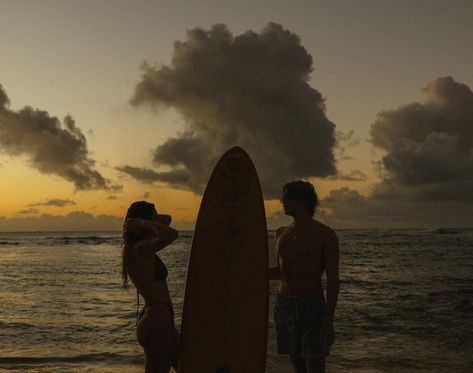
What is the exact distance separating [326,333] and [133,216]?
1.49m

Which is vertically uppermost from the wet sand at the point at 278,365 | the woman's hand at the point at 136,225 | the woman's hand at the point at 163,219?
the woman's hand at the point at 163,219

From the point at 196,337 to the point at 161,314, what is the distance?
2.55 feet

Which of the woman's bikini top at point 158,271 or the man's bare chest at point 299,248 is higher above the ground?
the man's bare chest at point 299,248

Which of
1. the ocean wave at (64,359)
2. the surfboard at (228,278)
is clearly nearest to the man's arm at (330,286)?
the surfboard at (228,278)

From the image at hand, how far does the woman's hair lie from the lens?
3.33m

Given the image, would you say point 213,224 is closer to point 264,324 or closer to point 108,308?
point 264,324

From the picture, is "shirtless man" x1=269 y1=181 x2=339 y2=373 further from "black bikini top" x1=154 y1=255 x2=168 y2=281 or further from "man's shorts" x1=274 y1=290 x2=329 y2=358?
"black bikini top" x1=154 y1=255 x2=168 y2=281

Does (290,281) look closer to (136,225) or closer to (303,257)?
(303,257)

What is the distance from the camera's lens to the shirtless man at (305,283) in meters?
3.24

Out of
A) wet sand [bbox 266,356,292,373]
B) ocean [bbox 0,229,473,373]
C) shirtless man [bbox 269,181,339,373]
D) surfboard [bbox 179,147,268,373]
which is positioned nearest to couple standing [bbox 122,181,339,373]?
shirtless man [bbox 269,181,339,373]

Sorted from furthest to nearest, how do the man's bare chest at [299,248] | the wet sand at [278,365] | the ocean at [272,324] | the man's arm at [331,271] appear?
the ocean at [272,324] < the wet sand at [278,365] < the man's bare chest at [299,248] < the man's arm at [331,271]

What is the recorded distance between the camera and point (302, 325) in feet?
10.9

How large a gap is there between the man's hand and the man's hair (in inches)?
29.0

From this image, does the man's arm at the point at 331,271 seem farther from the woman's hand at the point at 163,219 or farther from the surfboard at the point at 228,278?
the woman's hand at the point at 163,219
